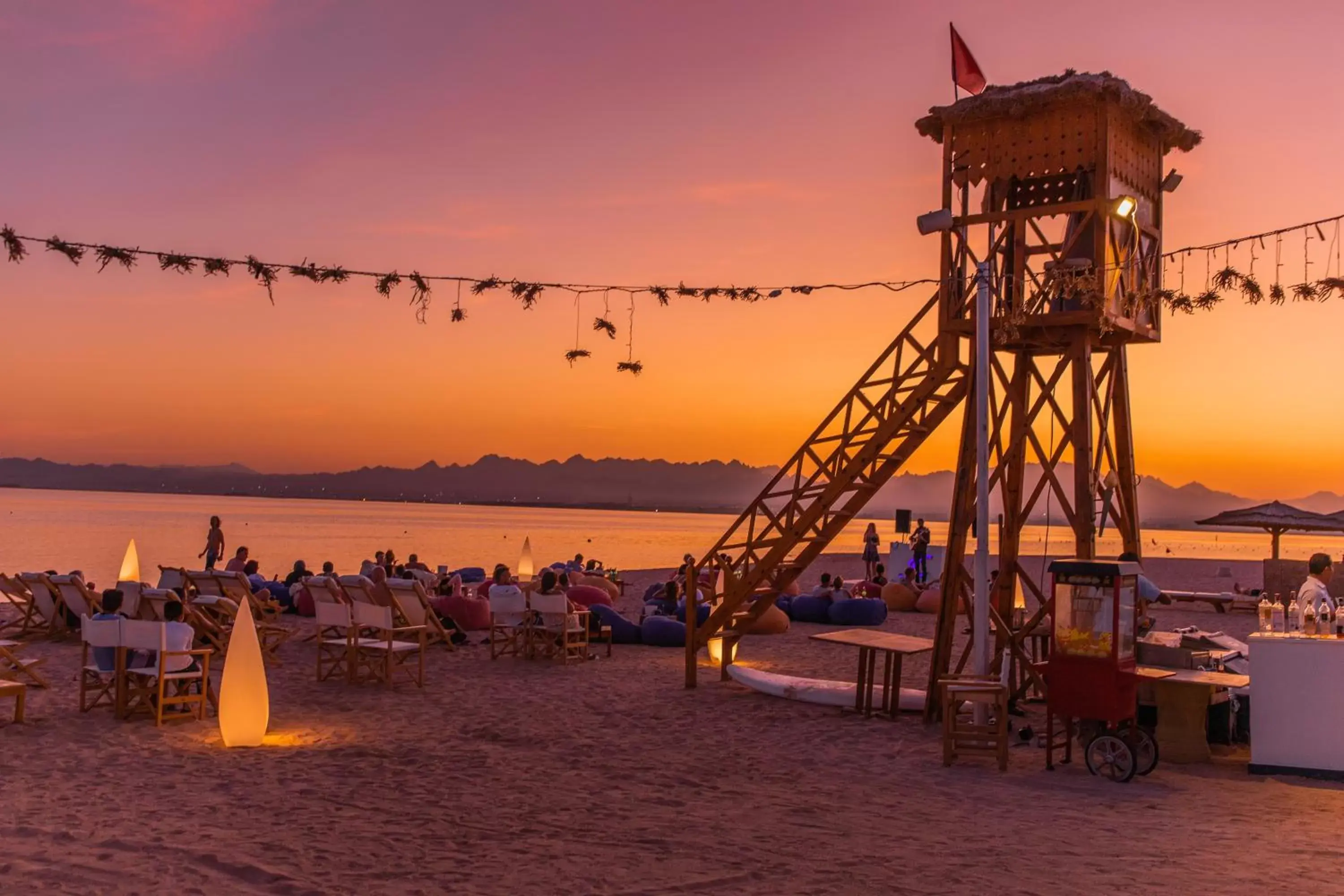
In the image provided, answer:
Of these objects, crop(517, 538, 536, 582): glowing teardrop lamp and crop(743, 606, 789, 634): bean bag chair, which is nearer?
crop(743, 606, 789, 634): bean bag chair

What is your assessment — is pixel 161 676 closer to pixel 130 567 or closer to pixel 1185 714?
pixel 130 567

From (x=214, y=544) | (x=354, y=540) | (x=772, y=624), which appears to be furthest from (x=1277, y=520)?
(x=354, y=540)

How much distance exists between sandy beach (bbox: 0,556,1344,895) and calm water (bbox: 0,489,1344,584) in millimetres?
26451

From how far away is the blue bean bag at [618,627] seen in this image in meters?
15.9

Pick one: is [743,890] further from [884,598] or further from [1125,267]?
[884,598]

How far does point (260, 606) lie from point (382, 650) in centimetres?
291

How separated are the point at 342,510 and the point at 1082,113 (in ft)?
576

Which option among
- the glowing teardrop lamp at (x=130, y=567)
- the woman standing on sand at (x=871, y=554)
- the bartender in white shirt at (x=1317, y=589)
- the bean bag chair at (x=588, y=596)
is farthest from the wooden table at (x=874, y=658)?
the woman standing on sand at (x=871, y=554)

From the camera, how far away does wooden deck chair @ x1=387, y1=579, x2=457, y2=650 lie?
14.0 m

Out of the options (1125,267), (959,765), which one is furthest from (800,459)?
(959,765)

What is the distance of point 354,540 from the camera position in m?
73.2

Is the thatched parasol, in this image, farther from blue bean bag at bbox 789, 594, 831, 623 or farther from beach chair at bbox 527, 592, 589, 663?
beach chair at bbox 527, 592, 589, 663

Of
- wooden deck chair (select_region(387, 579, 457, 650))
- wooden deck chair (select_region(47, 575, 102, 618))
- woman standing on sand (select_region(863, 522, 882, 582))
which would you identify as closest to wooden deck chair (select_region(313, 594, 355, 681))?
wooden deck chair (select_region(387, 579, 457, 650))

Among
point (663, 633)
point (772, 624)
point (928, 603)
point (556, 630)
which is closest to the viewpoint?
point (556, 630)
